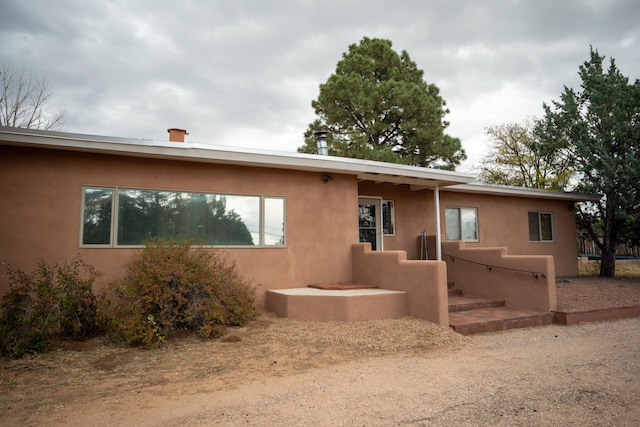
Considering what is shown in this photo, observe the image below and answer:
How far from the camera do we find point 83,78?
15984mm

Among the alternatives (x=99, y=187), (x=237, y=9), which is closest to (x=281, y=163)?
(x=99, y=187)

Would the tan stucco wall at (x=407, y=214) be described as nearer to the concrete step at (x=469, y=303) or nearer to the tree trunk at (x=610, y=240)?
the concrete step at (x=469, y=303)

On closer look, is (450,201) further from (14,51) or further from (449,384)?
(14,51)

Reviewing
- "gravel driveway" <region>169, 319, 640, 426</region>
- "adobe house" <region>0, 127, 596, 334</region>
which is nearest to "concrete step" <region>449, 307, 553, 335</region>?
"adobe house" <region>0, 127, 596, 334</region>

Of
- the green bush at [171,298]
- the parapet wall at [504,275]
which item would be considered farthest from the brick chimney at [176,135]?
the parapet wall at [504,275]

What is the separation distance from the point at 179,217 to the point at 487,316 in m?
6.02

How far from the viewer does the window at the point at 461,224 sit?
12570mm

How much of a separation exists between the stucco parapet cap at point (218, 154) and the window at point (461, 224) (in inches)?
93.5

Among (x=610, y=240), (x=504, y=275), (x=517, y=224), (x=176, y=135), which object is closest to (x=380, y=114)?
(x=517, y=224)

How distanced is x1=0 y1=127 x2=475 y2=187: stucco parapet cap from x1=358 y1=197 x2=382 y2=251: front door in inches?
38.2

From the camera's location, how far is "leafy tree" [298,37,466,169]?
19.7 metres

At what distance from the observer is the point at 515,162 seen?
27.3 metres

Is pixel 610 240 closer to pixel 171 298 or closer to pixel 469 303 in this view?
pixel 469 303

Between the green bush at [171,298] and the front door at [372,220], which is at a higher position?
the front door at [372,220]
